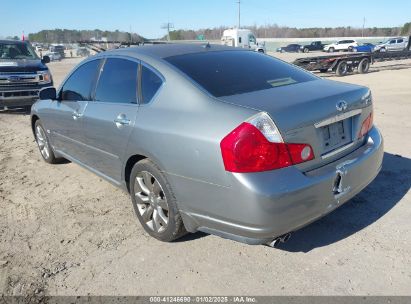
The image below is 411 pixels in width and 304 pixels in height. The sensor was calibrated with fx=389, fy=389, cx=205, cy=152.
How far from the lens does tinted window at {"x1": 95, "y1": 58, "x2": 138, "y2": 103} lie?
3.62 metres

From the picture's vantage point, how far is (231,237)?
9.15ft

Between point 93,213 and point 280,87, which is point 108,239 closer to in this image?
point 93,213

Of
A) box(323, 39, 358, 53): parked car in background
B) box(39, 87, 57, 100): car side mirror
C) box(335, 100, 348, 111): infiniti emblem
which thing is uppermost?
box(323, 39, 358, 53): parked car in background

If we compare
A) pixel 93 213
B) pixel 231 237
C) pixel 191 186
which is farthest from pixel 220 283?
pixel 93 213

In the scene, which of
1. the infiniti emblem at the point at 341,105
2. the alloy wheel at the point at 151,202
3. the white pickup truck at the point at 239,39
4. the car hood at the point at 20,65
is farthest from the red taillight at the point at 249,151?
the white pickup truck at the point at 239,39

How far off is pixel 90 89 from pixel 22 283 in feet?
6.97

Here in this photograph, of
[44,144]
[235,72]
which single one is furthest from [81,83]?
[235,72]

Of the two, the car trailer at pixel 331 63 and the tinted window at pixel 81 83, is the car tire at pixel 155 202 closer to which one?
the tinted window at pixel 81 83

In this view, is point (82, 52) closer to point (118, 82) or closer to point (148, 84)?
point (118, 82)

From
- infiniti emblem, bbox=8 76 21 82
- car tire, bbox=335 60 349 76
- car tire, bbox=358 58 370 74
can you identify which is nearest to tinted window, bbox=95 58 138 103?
infiniti emblem, bbox=8 76 21 82

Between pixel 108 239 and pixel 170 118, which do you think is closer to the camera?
pixel 170 118

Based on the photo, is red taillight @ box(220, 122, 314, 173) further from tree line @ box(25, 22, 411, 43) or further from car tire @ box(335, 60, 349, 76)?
tree line @ box(25, 22, 411, 43)

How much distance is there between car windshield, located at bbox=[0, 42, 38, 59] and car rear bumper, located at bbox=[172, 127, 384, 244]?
9.94 metres

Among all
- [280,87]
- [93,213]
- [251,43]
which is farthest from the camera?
[251,43]
